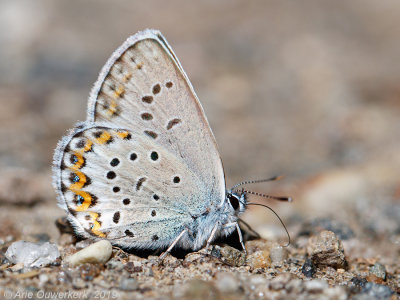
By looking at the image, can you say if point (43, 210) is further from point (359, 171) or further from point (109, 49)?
point (109, 49)

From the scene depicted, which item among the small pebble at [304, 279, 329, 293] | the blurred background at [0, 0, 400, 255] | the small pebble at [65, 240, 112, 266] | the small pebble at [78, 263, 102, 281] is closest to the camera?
the small pebble at [304, 279, 329, 293]

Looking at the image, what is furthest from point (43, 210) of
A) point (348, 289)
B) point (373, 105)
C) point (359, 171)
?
point (373, 105)

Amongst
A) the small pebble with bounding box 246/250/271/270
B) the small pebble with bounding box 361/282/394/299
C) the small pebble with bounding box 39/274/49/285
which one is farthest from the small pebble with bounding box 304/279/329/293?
the small pebble with bounding box 39/274/49/285

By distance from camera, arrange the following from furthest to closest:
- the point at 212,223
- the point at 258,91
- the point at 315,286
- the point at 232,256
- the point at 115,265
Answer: the point at 258,91 → the point at 212,223 → the point at 232,256 → the point at 115,265 → the point at 315,286

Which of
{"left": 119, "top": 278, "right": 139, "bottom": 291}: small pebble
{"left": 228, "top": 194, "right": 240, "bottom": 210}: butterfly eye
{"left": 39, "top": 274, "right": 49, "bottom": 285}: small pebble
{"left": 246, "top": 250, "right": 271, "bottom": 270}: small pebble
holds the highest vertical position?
{"left": 228, "top": 194, "right": 240, "bottom": 210}: butterfly eye

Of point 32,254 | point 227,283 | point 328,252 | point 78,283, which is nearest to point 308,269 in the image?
point 328,252

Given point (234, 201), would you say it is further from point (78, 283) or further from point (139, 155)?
point (78, 283)

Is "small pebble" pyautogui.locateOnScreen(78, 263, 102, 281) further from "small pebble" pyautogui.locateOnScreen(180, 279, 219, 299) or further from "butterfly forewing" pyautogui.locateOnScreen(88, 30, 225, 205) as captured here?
"butterfly forewing" pyautogui.locateOnScreen(88, 30, 225, 205)
